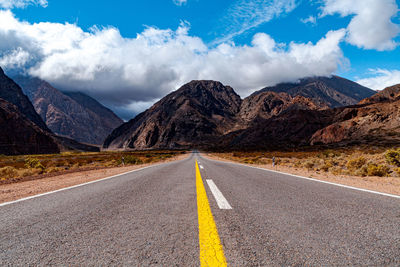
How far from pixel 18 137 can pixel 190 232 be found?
361 feet

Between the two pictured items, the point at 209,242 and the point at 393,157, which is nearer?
the point at 209,242

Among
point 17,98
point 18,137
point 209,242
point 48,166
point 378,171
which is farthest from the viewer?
point 17,98

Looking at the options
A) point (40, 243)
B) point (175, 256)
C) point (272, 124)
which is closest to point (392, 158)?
point (175, 256)

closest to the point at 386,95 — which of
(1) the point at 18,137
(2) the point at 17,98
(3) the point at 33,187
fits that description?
(3) the point at 33,187

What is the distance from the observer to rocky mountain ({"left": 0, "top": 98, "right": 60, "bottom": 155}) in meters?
78.8

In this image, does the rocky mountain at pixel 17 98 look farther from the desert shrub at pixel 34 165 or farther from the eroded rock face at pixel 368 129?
the eroded rock face at pixel 368 129

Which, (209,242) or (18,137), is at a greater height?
(18,137)

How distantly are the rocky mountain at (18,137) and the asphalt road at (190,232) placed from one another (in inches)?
3850

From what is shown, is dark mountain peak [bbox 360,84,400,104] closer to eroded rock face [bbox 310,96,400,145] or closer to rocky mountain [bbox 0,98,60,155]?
eroded rock face [bbox 310,96,400,145]

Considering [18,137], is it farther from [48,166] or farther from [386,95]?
[386,95]

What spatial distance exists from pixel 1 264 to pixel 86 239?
733mm

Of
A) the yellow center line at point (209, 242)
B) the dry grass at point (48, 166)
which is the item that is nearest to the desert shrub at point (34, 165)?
the dry grass at point (48, 166)

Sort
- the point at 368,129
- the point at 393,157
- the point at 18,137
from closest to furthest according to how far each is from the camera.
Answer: the point at 393,157
the point at 368,129
the point at 18,137

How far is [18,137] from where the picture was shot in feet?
279
